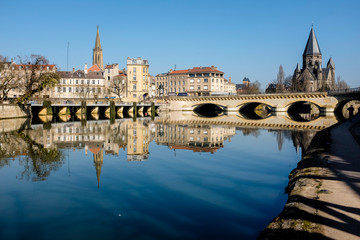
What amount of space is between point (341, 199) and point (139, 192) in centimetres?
676

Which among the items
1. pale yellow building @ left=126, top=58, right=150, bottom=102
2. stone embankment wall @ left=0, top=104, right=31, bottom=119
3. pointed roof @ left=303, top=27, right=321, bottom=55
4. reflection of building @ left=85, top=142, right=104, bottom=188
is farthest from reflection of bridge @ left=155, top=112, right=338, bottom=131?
pointed roof @ left=303, top=27, right=321, bottom=55

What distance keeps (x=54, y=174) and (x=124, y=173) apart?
10.2 feet

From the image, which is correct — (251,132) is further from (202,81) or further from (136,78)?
(202,81)

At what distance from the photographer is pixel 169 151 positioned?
72.3 feet

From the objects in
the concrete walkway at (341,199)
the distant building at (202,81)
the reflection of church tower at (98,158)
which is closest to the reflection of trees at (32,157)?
the reflection of church tower at (98,158)

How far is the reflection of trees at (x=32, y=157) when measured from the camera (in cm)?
1476

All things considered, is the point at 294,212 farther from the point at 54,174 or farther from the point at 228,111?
the point at 228,111

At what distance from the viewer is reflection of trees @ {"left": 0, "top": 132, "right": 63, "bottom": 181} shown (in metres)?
14.8

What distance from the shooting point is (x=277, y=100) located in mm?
72875

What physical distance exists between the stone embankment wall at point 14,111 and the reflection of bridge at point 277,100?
137 feet

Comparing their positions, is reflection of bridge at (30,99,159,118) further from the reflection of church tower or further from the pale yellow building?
the reflection of church tower

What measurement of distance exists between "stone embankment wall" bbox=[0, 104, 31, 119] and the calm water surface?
27.9 m

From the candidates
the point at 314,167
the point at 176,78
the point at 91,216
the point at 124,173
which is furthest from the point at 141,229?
the point at 176,78

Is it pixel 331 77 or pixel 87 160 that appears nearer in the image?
pixel 87 160
